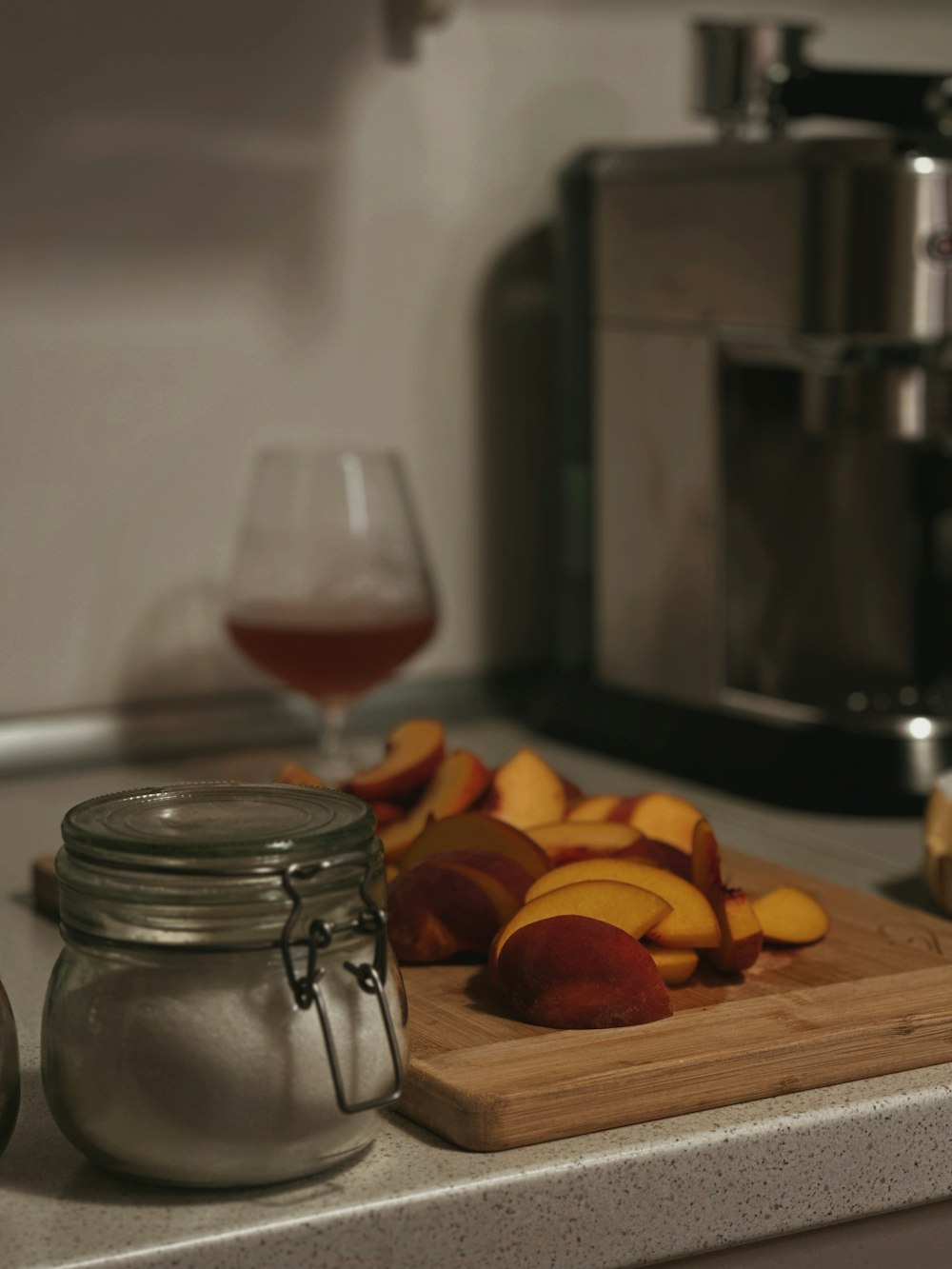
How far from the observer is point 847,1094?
2.43 feet

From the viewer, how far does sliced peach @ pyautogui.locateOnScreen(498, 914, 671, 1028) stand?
0.75m

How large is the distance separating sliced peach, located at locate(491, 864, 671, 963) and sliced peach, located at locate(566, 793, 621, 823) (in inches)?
6.8

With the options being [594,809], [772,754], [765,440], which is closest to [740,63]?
[765,440]

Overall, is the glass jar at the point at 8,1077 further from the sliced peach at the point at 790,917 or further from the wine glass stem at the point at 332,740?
the wine glass stem at the point at 332,740

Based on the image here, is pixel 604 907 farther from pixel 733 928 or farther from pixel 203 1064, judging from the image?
pixel 203 1064

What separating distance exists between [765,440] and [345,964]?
0.81 meters

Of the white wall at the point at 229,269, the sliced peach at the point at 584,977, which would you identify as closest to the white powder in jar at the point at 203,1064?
the sliced peach at the point at 584,977

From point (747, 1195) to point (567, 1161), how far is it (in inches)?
3.2

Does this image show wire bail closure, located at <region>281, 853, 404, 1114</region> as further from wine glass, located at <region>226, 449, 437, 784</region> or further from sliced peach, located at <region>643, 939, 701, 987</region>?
wine glass, located at <region>226, 449, 437, 784</region>

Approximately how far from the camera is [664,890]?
0.83 m

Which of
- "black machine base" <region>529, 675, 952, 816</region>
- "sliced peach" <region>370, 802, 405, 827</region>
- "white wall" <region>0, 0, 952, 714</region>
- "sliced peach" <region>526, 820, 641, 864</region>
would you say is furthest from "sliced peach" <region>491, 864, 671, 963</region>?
"white wall" <region>0, 0, 952, 714</region>

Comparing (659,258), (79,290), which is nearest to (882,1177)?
(659,258)

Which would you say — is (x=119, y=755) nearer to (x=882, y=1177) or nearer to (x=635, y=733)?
(x=635, y=733)

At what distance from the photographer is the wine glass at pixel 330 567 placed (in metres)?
1.27
